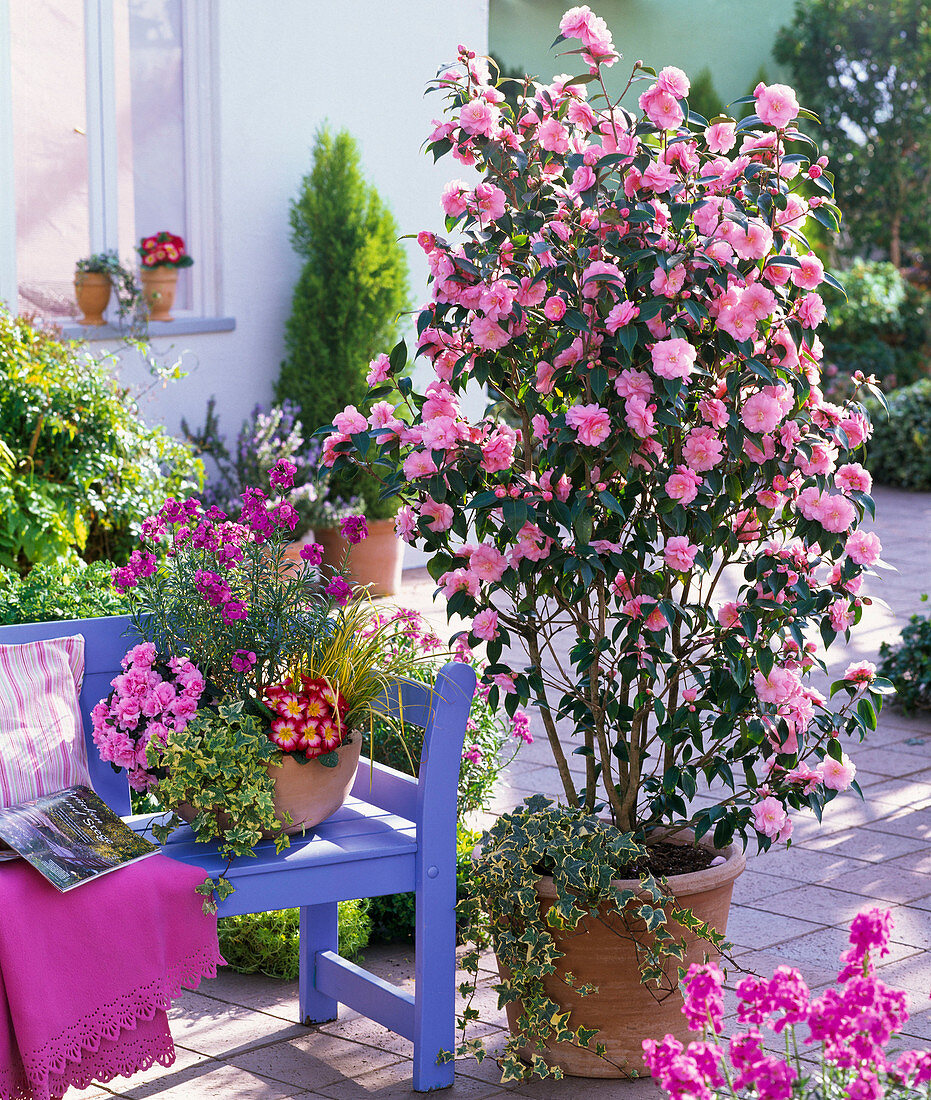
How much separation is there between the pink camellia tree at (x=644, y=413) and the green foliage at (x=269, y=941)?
2.79ft

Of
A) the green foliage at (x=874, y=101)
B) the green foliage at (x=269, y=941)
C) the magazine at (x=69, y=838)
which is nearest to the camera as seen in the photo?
the magazine at (x=69, y=838)

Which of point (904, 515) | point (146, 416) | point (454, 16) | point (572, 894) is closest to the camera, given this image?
point (572, 894)

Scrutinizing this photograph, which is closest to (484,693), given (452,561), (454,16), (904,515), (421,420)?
(452,561)

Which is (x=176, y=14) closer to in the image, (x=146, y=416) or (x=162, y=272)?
(x=162, y=272)

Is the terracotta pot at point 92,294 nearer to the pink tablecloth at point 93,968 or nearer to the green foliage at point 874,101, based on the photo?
the pink tablecloth at point 93,968

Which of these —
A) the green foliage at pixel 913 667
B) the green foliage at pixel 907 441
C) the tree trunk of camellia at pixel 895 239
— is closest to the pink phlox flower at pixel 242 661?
the green foliage at pixel 913 667

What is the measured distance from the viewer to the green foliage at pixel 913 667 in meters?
6.00

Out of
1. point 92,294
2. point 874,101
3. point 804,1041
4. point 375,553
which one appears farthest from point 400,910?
point 874,101

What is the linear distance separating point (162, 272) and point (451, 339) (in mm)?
4880

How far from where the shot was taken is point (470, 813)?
395cm

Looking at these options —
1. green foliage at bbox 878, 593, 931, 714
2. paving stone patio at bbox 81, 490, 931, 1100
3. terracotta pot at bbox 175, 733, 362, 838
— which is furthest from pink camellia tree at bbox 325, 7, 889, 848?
green foliage at bbox 878, 593, 931, 714

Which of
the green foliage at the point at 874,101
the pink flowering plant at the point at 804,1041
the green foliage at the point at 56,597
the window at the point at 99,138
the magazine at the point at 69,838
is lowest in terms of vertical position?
the magazine at the point at 69,838

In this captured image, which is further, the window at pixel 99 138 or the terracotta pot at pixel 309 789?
the window at pixel 99 138

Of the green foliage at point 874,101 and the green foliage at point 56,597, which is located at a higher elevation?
the green foliage at point 874,101
